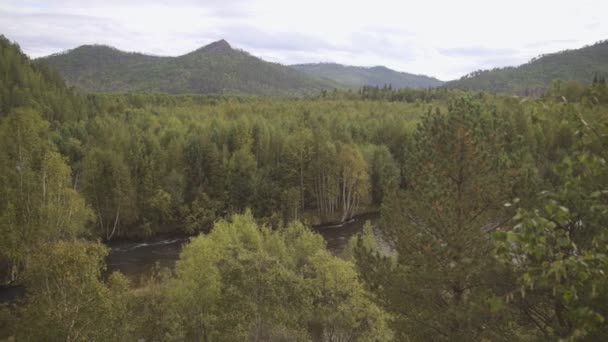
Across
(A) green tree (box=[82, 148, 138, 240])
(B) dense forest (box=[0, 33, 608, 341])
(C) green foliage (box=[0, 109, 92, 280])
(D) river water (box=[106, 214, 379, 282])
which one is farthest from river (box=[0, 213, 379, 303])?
(C) green foliage (box=[0, 109, 92, 280])

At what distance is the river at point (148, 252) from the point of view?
3912cm

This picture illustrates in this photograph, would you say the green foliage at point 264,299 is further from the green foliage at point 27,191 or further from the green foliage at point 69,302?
the green foliage at point 27,191

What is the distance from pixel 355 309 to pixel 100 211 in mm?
37900

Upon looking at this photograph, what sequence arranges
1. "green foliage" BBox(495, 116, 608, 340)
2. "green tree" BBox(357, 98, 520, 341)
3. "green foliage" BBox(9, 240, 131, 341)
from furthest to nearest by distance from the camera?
"green foliage" BBox(9, 240, 131, 341)
"green tree" BBox(357, 98, 520, 341)
"green foliage" BBox(495, 116, 608, 340)

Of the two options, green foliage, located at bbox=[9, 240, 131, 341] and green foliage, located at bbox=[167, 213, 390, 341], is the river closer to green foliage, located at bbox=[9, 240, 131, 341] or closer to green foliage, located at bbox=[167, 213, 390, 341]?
green foliage, located at bbox=[167, 213, 390, 341]

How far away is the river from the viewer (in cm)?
3912

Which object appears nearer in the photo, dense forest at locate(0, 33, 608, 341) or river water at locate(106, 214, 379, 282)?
dense forest at locate(0, 33, 608, 341)

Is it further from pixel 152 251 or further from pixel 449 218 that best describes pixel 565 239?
pixel 152 251

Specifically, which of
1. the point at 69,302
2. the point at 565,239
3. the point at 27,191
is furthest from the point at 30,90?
the point at 565,239

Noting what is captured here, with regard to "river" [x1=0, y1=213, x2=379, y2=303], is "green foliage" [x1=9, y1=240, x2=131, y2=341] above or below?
above

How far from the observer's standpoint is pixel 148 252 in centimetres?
4559

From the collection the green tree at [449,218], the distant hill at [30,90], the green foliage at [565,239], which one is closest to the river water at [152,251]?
the green tree at [449,218]

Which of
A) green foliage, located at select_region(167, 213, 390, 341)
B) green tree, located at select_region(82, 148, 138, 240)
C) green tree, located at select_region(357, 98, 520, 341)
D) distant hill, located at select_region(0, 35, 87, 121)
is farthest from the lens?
distant hill, located at select_region(0, 35, 87, 121)

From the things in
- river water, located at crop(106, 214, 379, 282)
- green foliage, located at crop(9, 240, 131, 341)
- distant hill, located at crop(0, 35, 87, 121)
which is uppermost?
distant hill, located at crop(0, 35, 87, 121)
